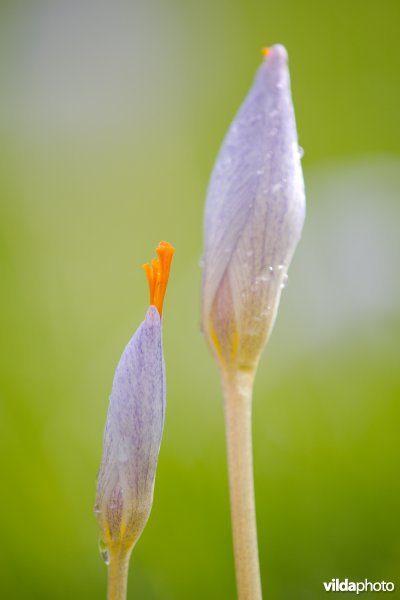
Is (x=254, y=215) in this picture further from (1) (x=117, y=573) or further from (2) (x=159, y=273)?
(1) (x=117, y=573)

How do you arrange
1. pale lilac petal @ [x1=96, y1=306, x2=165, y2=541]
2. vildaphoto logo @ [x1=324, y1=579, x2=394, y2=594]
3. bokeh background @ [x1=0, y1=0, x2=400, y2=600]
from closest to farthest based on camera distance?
1. pale lilac petal @ [x1=96, y1=306, x2=165, y2=541]
2. vildaphoto logo @ [x1=324, y1=579, x2=394, y2=594]
3. bokeh background @ [x1=0, y1=0, x2=400, y2=600]

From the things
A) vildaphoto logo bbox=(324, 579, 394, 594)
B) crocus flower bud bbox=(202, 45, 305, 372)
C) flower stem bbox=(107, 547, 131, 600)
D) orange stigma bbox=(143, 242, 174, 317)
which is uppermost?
crocus flower bud bbox=(202, 45, 305, 372)

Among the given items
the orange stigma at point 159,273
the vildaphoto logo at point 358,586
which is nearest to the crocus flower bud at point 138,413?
the orange stigma at point 159,273

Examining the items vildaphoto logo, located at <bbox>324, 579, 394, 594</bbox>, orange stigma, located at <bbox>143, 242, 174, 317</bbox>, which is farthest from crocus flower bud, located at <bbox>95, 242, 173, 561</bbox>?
vildaphoto logo, located at <bbox>324, 579, 394, 594</bbox>

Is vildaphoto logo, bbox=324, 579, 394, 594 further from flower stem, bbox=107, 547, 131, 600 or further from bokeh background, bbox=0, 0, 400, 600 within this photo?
flower stem, bbox=107, 547, 131, 600

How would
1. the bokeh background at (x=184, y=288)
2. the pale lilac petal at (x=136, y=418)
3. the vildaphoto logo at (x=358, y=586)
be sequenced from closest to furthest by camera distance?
the pale lilac petal at (x=136, y=418)
the vildaphoto logo at (x=358, y=586)
the bokeh background at (x=184, y=288)

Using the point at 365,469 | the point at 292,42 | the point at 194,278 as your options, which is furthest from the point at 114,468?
the point at 292,42

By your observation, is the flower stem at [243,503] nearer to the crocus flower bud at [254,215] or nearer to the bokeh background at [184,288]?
the crocus flower bud at [254,215]

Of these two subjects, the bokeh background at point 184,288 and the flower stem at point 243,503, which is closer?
the flower stem at point 243,503
